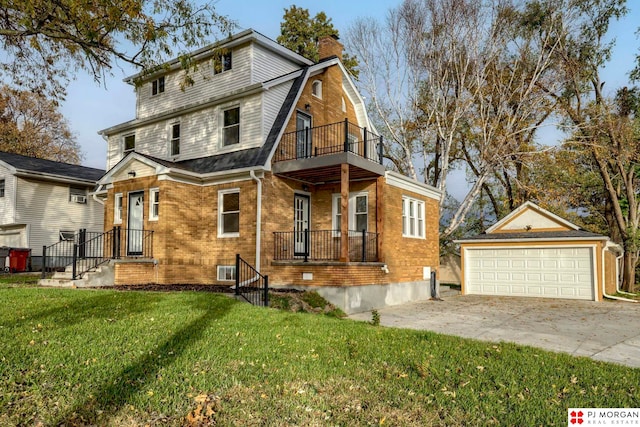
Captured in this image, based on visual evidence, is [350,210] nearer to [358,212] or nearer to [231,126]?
[358,212]

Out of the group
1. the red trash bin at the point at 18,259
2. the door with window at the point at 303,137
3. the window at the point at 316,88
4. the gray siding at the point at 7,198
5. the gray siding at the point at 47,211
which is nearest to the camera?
the door with window at the point at 303,137

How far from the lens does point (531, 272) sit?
1830cm

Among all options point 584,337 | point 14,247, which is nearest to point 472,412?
point 584,337

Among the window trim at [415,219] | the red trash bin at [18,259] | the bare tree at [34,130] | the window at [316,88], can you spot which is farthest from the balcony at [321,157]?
the bare tree at [34,130]

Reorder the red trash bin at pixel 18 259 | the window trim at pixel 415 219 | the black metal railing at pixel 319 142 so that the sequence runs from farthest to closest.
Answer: the red trash bin at pixel 18 259
the window trim at pixel 415 219
the black metal railing at pixel 319 142

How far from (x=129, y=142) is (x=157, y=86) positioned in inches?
107

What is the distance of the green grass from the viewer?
391cm

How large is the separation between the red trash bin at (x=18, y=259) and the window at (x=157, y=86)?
9.37 metres

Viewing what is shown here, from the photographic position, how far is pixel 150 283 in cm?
1335

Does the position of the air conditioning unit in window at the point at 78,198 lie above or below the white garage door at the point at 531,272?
above

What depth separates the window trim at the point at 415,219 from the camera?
619 inches

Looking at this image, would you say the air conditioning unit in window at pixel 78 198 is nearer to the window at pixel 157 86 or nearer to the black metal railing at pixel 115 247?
the window at pixel 157 86

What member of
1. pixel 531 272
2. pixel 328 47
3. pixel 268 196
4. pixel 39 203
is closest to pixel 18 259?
pixel 39 203

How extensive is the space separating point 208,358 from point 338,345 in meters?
1.86
